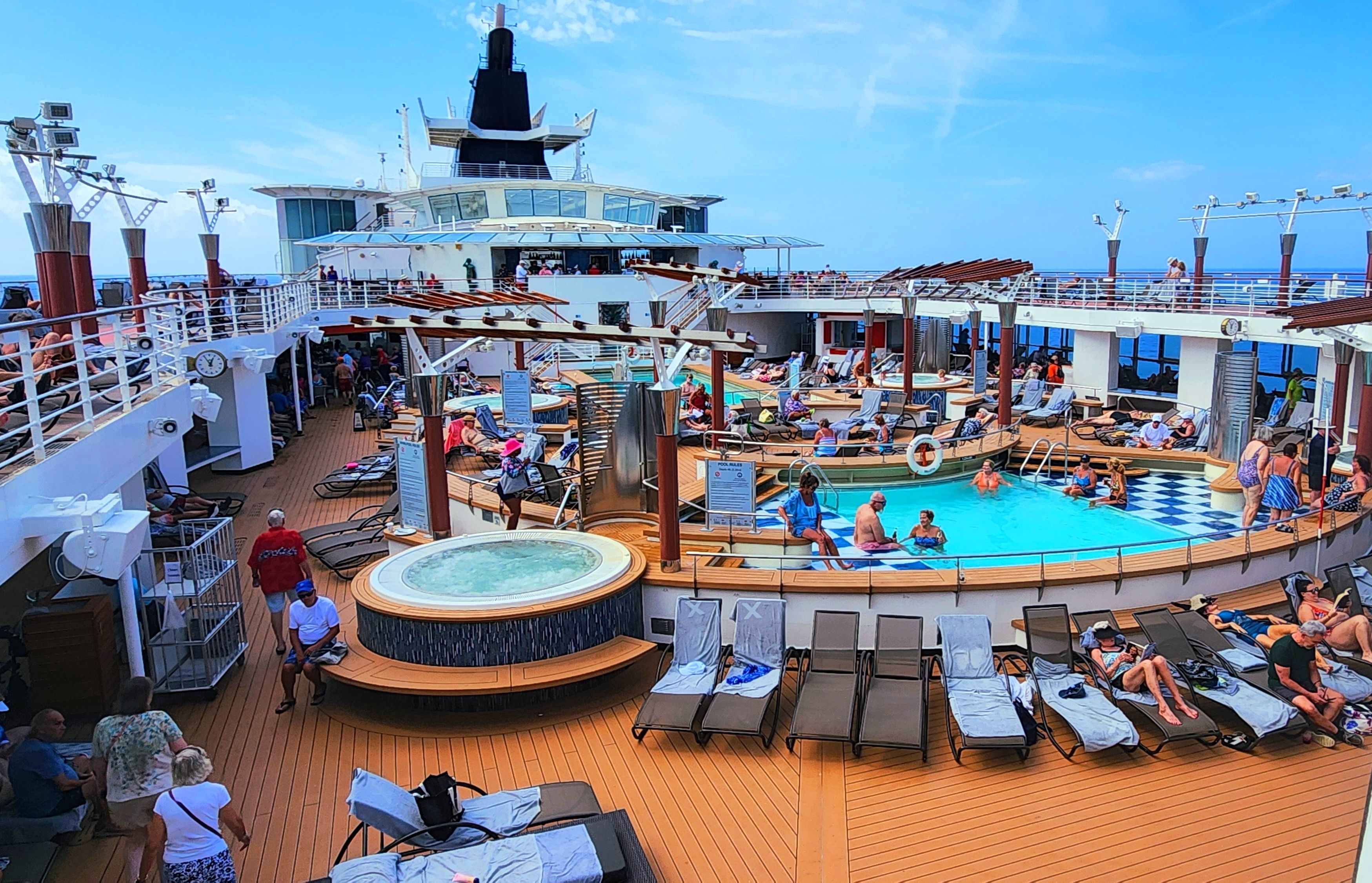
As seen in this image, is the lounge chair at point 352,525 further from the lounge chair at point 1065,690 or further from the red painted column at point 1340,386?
the red painted column at point 1340,386

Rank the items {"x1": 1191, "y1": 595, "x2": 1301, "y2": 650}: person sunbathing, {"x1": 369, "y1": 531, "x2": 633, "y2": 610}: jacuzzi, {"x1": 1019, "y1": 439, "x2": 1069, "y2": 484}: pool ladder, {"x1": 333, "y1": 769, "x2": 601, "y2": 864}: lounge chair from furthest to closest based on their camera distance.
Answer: {"x1": 1019, "y1": 439, "x2": 1069, "y2": 484}: pool ladder
{"x1": 1191, "y1": 595, "x2": 1301, "y2": 650}: person sunbathing
{"x1": 369, "y1": 531, "x2": 633, "y2": 610}: jacuzzi
{"x1": 333, "y1": 769, "x2": 601, "y2": 864}: lounge chair

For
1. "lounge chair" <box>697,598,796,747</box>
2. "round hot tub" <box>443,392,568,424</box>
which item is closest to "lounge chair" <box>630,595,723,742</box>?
"lounge chair" <box>697,598,796,747</box>

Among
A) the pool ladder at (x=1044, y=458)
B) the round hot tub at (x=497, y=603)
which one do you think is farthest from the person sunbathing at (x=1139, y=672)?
the pool ladder at (x=1044, y=458)

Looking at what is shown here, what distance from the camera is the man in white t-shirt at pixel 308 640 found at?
6277 millimetres

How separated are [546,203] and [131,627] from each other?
26.3 meters

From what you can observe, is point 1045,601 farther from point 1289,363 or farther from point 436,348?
point 1289,363

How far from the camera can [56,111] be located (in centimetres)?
797

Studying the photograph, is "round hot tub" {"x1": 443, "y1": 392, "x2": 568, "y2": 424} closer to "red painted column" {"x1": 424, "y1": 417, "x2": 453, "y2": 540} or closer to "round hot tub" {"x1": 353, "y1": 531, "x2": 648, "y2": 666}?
"red painted column" {"x1": 424, "y1": 417, "x2": 453, "y2": 540}

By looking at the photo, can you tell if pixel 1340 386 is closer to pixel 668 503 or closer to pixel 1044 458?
pixel 1044 458

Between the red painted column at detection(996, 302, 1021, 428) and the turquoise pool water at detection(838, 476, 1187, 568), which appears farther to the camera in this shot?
the red painted column at detection(996, 302, 1021, 428)

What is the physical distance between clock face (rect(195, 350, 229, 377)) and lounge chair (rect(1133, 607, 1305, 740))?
32.0ft

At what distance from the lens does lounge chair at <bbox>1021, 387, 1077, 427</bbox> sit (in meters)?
16.4

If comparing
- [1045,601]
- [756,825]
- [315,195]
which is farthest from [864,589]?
[315,195]

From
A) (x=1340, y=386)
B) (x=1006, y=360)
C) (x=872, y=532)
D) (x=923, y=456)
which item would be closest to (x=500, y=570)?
(x=872, y=532)
